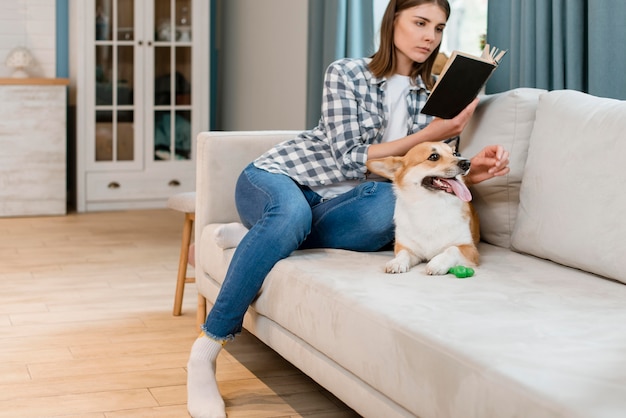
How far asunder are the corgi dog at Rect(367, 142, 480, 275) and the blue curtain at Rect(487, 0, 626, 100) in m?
0.55

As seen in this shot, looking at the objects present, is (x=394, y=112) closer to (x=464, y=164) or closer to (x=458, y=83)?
(x=458, y=83)

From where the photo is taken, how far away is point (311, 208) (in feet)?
7.64

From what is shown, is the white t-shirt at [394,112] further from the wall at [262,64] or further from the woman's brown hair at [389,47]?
the wall at [262,64]

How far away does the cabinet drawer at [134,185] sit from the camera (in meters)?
5.13

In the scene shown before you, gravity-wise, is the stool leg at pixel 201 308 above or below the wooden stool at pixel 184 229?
below

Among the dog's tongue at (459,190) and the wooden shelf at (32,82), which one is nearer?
the dog's tongue at (459,190)

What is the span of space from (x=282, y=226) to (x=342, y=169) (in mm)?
328

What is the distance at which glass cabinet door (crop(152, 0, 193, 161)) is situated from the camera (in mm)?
5215

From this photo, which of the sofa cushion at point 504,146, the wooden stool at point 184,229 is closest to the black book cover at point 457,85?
the sofa cushion at point 504,146

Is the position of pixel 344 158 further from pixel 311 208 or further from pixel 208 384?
pixel 208 384

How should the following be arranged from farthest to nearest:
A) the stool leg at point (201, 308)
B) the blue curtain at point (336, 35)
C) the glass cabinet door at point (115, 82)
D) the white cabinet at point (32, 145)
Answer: the glass cabinet door at point (115, 82)
the white cabinet at point (32, 145)
the blue curtain at point (336, 35)
the stool leg at point (201, 308)

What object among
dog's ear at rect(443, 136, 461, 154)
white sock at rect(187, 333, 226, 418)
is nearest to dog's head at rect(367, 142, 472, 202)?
dog's ear at rect(443, 136, 461, 154)

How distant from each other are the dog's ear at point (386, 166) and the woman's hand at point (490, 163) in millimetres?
178

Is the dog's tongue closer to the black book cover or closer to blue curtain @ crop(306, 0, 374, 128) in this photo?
the black book cover
